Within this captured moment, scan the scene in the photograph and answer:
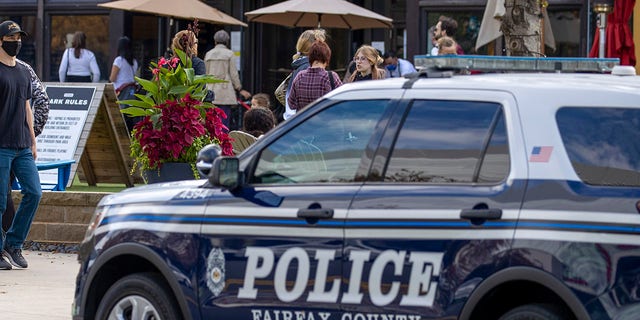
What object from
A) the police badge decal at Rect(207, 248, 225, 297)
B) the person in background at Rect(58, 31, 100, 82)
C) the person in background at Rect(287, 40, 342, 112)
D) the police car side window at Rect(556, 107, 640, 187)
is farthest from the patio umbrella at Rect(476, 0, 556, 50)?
the police car side window at Rect(556, 107, 640, 187)

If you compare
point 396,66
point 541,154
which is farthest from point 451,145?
point 396,66

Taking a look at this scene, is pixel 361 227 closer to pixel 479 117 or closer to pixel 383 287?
pixel 383 287

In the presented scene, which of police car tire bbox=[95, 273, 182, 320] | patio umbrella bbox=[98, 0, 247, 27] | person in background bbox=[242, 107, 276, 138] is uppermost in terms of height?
patio umbrella bbox=[98, 0, 247, 27]

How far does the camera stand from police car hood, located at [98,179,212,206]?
23.8 ft

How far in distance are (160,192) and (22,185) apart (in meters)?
4.54

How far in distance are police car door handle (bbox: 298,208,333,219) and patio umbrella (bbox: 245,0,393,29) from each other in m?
11.6

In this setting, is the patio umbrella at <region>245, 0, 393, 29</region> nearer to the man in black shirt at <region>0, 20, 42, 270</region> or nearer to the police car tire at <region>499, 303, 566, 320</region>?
the man in black shirt at <region>0, 20, 42, 270</region>

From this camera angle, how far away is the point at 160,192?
292 inches

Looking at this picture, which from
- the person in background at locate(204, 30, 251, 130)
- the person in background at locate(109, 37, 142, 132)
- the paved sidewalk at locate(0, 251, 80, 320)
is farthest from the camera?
the person in background at locate(109, 37, 142, 132)

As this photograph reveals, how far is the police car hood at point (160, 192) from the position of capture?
7.26 m

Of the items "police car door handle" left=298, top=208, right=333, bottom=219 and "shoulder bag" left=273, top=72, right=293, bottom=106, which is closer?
"police car door handle" left=298, top=208, right=333, bottom=219

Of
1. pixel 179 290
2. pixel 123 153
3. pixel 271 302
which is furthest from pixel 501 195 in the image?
pixel 123 153

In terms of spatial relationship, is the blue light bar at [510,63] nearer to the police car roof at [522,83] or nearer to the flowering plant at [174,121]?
the police car roof at [522,83]

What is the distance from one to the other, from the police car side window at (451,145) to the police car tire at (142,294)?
4.46 ft
